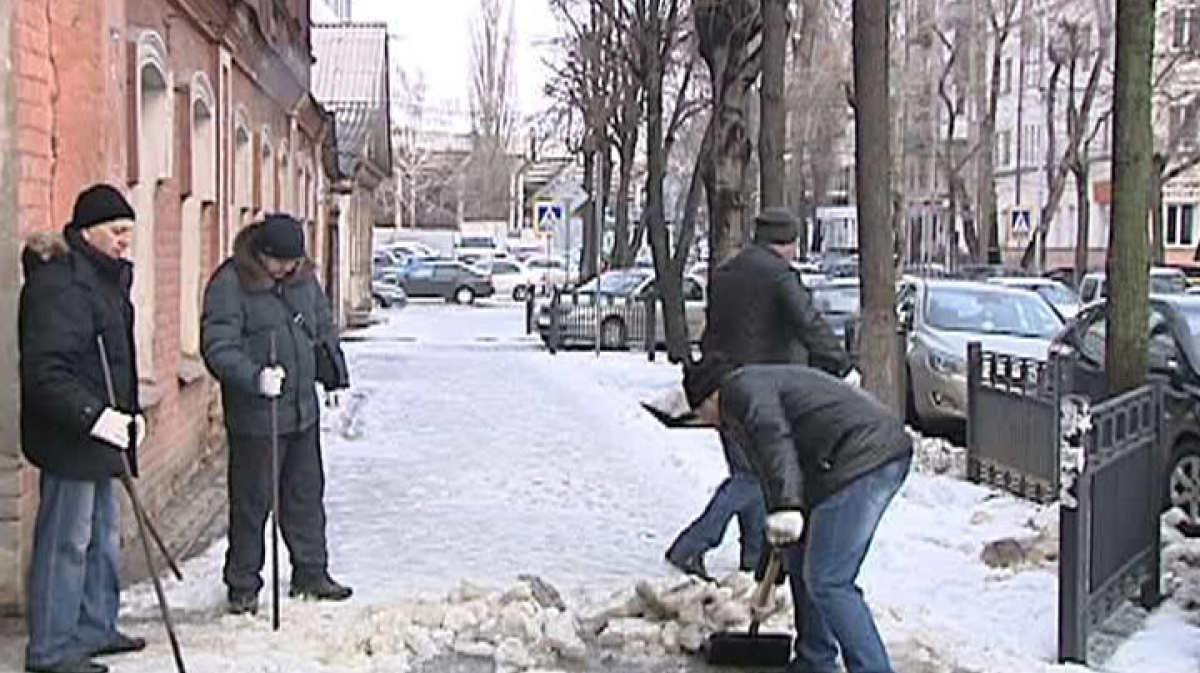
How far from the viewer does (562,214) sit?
116 ft

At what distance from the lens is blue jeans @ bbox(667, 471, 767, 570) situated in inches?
379

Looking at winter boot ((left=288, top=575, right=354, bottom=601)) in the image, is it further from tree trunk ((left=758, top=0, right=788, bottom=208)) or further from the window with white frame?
the window with white frame

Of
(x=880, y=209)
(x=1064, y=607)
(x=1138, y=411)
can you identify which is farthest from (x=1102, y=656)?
(x=880, y=209)

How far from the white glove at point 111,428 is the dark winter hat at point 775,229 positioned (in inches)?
132

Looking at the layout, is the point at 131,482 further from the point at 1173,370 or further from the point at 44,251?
the point at 1173,370

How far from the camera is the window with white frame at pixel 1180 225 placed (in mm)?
71375

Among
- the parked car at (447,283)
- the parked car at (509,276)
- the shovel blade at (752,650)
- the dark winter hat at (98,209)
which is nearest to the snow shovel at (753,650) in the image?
the shovel blade at (752,650)

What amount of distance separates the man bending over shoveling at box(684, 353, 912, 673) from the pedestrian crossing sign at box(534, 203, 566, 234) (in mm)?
28107

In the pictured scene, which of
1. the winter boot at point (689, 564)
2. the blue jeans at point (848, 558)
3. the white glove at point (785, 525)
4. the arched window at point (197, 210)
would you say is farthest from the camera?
the arched window at point (197, 210)

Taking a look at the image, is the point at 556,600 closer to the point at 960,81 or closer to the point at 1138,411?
the point at 1138,411

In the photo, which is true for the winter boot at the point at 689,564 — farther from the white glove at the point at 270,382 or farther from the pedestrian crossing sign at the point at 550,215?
the pedestrian crossing sign at the point at 550,215

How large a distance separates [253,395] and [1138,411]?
4.15 m

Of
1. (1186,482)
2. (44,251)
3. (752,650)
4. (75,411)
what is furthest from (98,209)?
(1186,482)

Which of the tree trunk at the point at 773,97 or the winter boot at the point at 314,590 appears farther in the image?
the tree trunk at the point at 773,97
